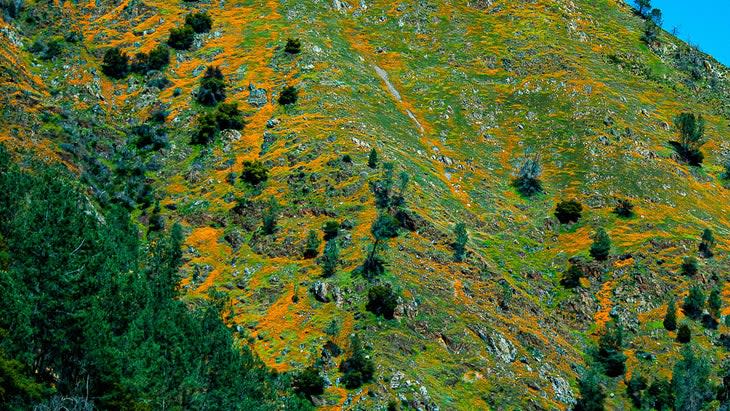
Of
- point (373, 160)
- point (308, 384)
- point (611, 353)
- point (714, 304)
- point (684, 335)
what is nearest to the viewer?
point (308, 384)

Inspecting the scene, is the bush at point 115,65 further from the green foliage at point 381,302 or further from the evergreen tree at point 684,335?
the evergreen tree at point 684,335

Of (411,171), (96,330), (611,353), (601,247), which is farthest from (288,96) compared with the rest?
(96,330)

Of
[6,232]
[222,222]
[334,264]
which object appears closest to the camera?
[6,232]

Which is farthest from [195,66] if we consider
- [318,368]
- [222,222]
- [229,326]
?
[318,368]

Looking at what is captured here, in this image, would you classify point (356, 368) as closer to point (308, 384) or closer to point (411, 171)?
point (308, 384)

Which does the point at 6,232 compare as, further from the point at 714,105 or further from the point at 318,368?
the point at 714,105

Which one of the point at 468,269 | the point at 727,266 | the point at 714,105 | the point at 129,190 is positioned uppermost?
the point at 714,105
